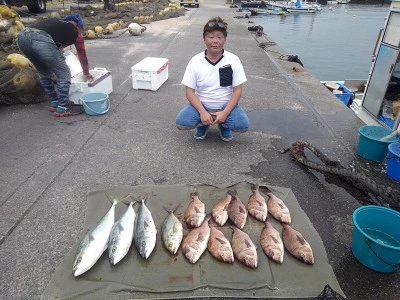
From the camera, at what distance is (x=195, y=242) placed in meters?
2.54

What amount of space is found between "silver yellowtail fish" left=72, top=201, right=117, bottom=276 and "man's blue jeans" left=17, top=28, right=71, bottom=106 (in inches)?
128

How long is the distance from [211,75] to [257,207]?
2035 millimetres

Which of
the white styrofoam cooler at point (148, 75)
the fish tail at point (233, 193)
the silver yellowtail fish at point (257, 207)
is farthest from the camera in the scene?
the white styrofoam cooler at point (148, 75)

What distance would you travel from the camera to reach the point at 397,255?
2.23 m

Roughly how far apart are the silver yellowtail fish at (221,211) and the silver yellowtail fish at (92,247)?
39.5 inches

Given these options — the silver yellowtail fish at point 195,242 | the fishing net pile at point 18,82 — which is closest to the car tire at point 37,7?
the fishing net pile at point 18,82

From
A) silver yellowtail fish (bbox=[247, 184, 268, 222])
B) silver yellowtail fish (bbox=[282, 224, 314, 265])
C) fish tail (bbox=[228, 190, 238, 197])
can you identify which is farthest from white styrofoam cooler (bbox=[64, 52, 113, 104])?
silver yellowtail fish (bbox=[282, 224, 314, 265])

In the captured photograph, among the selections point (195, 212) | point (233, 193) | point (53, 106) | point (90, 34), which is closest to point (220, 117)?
point (233, 193)

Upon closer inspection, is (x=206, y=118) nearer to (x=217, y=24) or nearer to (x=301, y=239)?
(x=217, y=24)

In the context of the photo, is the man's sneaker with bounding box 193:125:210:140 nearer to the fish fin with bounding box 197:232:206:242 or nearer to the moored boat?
the fish fin with bounding box 197:232:206:242

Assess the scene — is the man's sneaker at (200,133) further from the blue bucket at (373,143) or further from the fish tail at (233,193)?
the blue bucket at (373,143)

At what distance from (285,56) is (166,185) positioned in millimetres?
8124

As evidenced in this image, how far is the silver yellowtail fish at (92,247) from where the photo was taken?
2.32 meters

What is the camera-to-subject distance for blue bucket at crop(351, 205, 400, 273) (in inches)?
89.6
